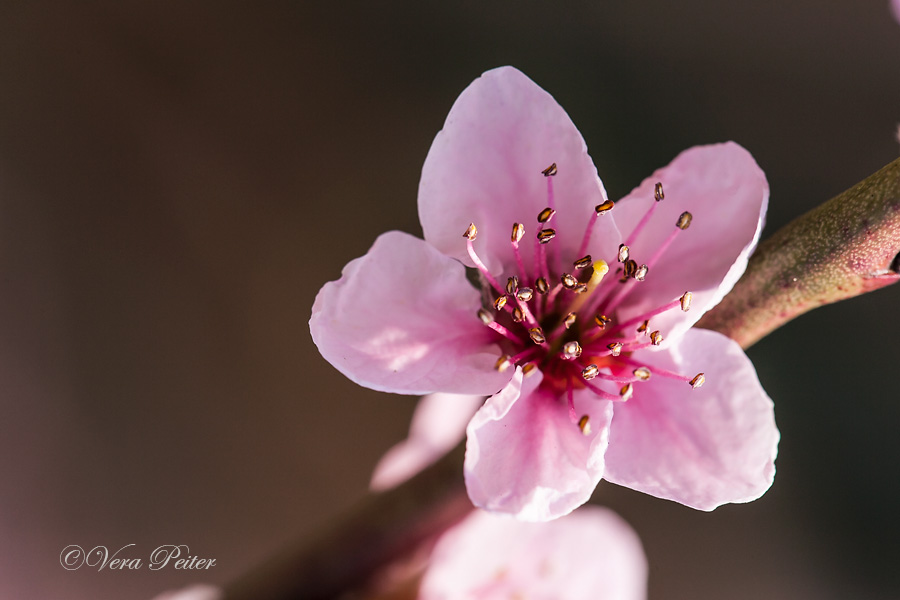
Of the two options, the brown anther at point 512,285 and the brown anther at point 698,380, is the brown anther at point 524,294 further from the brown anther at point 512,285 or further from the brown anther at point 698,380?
the brown anther at point 698,380

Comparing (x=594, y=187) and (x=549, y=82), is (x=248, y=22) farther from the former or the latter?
(x=594, y=187)

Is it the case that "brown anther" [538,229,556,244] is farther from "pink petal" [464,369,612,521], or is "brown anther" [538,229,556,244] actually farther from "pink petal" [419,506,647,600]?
"pink petal" [419,506,647,600]

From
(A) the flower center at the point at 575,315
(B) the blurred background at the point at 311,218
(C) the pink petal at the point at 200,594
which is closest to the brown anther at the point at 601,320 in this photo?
(A) the flower center at the point at 575,315

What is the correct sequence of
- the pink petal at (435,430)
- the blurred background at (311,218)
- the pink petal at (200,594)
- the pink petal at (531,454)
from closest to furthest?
the pink petal at (531,454), the pink petal at (200,594), the pink petal at (435,430), the blurred background at (311,218)

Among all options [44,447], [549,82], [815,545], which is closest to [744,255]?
[549,82]

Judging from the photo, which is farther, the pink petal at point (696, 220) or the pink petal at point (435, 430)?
the pink petal at point (435, 430)

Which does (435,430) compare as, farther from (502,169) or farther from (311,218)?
(311,218)

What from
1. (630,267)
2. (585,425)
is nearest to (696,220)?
(630,267)
